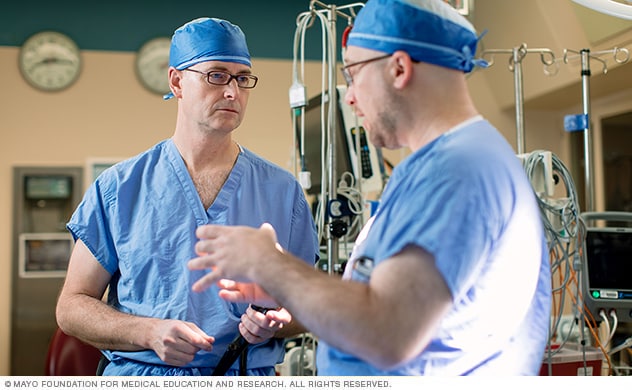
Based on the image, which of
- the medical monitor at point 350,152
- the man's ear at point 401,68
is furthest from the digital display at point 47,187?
the man's ear at point 401,68

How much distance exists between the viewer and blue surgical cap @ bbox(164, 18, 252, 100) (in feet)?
5.52

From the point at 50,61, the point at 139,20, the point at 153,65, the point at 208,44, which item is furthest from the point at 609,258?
the point at 50,61

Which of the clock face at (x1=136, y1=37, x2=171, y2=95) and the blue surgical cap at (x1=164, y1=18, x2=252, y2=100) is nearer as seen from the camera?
the blue surgical cap at (x1=164, y1=18, x2=252, y2=100)

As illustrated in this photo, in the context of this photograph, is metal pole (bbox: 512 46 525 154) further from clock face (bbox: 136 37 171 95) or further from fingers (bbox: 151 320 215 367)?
clock face (bbox: 136 37 171 95)

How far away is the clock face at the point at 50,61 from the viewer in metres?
4.52

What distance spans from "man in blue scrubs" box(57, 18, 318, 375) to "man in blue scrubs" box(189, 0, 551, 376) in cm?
57

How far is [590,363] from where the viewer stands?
2381 mm

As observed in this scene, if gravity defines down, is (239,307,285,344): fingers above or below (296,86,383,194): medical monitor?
below

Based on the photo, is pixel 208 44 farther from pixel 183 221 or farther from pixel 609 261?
pixel 609 261

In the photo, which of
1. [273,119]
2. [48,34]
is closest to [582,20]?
[273,119]

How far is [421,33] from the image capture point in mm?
1051

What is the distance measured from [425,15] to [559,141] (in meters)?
4.04

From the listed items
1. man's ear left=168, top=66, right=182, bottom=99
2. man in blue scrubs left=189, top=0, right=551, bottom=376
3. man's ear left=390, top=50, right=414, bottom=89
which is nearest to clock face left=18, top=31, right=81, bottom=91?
man's ear left=168, top=66, right=182, bottom=99

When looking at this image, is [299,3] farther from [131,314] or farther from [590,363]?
[131,314]
